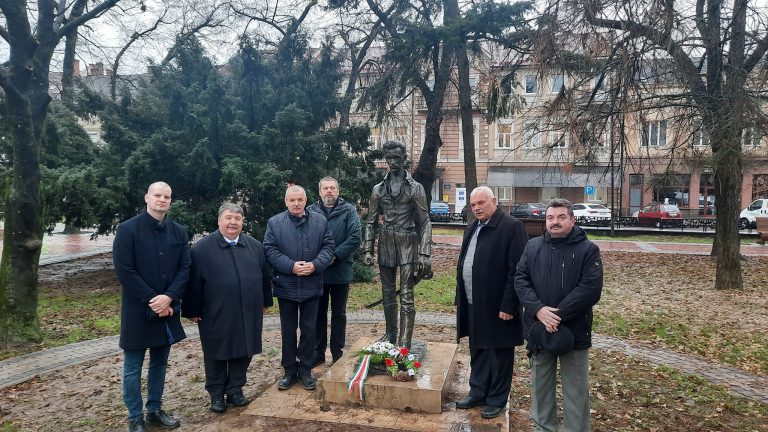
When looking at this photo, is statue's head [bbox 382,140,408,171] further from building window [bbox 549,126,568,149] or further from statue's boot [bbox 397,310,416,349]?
building window [bbox 549,126,568,149]

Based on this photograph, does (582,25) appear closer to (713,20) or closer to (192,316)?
(713,20)

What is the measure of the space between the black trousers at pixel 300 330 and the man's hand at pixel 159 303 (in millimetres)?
1101

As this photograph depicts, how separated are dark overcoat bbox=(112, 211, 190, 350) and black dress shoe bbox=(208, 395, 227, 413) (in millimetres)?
688

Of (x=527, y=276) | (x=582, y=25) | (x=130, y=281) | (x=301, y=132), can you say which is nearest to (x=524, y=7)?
(x=582, y=25)

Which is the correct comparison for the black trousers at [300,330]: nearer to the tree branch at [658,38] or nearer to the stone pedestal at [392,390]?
the stone pedestal at [392,390]

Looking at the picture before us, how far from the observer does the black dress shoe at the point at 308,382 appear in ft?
16.5

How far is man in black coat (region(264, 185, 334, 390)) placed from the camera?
493 cm

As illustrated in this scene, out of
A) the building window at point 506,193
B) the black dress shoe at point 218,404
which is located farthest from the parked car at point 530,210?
the black dress shoe at point 218,404

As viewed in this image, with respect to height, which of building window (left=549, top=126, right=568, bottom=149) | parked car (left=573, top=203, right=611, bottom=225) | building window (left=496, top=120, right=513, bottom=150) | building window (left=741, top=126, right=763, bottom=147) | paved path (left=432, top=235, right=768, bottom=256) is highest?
building window (left=496, top=120, right=513, bottom=150)

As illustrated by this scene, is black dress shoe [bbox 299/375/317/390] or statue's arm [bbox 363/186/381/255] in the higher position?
statue's arm [bbox 363/186/381/255]

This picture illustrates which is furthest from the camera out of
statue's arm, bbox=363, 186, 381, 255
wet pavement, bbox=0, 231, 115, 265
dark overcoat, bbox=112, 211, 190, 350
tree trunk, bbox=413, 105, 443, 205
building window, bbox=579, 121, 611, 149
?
wet pavement, bbox=0, 231, 115, 265

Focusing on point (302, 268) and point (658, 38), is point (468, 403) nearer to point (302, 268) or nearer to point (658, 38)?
point (302, 268)

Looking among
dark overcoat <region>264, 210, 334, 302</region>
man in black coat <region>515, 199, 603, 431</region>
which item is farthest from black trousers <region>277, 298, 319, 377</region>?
man in black coat <region>515, 199, 603, 431</region>

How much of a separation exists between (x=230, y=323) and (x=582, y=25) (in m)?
8.55
